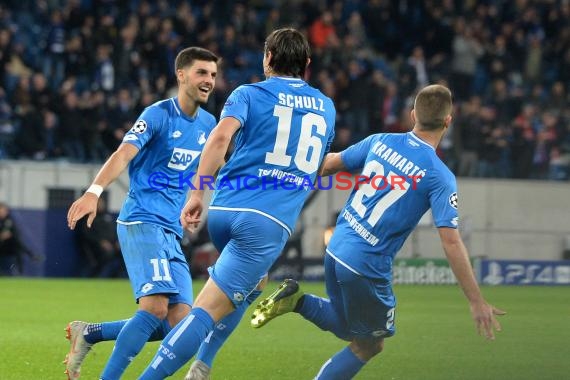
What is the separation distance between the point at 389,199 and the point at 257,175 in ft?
2.75

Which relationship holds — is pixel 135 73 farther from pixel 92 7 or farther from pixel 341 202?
pixel 341 202

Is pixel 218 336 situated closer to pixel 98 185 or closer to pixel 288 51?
pixel 98 185

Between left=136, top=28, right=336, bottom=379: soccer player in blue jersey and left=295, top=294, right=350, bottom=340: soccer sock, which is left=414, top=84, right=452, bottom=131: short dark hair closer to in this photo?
left=136, top=28, right=336, bottom=379: soccer player in blue jersey

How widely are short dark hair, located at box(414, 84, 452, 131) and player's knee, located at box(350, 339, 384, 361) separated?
1.39m

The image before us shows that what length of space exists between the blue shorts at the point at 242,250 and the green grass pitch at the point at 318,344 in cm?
214

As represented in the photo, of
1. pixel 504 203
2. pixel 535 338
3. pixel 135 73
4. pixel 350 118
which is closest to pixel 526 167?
pixel 504 203

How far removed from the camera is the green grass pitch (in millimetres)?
8852

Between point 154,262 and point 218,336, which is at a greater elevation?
point 154,262

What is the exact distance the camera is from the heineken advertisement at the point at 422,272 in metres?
21.4

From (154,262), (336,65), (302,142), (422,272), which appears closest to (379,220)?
(302,142)

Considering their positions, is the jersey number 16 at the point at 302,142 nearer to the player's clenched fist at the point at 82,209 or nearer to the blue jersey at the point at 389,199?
the blue jersey at the point at 389,199

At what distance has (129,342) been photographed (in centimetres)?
705

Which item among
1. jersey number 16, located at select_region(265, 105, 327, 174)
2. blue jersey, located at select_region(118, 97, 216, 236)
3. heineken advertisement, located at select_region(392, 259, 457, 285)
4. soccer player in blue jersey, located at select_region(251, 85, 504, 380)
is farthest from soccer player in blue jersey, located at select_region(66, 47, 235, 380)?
→ heineken advertisement, located at select_region(392, 259, 457, 285)

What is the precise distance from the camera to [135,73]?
70.9 ft
